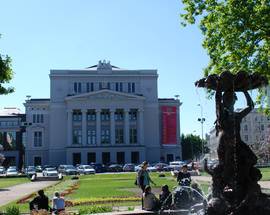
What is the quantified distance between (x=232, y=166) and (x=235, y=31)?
14.0 metres

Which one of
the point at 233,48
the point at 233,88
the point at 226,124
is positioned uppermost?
the point at 233,48

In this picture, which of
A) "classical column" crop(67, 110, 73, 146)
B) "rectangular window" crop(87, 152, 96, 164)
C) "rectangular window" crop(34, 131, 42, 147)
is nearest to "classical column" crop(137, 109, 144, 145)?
"rectangular window" crop(87, 152, 96, 164)

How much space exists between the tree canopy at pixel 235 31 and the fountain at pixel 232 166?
11547mm

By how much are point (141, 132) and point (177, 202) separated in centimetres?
9801

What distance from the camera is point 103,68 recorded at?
4577 inches

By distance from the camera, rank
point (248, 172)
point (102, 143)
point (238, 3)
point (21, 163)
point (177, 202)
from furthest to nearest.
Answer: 1. point (21, 163)
2. point (102, 143)
3. point (238, 3)
4. point (177, 202)
5. point (248, 172)

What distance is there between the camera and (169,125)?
366 feet

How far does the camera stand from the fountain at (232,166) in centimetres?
1137

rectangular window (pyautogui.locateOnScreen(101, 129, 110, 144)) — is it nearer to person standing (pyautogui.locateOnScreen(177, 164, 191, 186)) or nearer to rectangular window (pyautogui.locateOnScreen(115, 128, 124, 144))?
rectangular window (pyautogui.locateOnScreen(115, 128, 124, 144))

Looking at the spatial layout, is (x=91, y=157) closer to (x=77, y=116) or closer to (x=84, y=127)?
(x=84, y=127)

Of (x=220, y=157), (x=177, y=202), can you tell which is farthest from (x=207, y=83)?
(x=177, y=202)

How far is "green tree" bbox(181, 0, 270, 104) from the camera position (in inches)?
930

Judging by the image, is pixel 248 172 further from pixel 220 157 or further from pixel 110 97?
pixel 110 97

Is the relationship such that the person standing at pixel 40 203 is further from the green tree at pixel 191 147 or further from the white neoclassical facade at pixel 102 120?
the green tree at pixel 191 147
